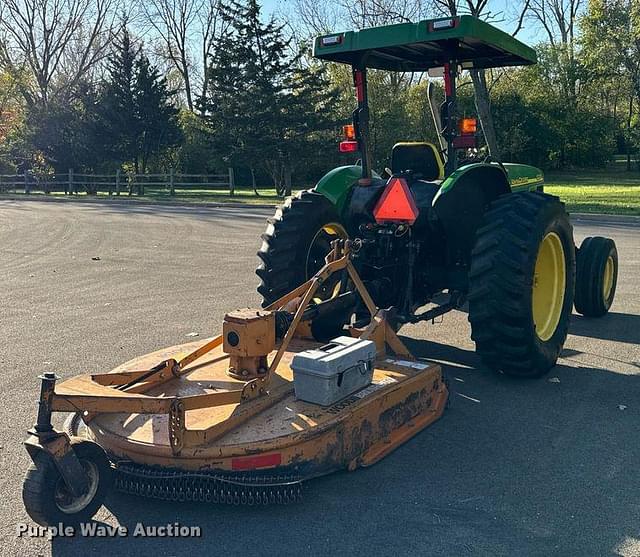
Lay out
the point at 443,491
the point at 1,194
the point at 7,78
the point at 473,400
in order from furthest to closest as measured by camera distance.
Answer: the point at 7,78, the point at 1,194, the point at 473,400, the point at 443,491

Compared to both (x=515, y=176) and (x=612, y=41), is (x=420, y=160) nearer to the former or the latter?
(x=515, y=176)

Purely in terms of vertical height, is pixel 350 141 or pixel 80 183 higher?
pixel 80 183

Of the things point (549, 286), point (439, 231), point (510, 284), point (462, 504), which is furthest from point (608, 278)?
point (462, 504)

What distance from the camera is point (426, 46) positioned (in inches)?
210

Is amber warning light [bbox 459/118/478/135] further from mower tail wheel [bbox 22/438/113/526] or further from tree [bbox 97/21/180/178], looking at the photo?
tree [bbox 97/21/180/178]

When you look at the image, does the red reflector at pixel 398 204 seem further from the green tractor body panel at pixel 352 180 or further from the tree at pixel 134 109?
the tree at pixel 134 109

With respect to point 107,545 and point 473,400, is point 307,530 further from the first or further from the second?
point 473,400

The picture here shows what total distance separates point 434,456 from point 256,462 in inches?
42.2

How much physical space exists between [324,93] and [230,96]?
3.73m

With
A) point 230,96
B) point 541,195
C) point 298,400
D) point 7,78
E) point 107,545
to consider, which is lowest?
point 107,545

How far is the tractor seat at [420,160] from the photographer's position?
5.78 meters

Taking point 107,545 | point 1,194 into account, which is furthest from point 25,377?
point 1,194

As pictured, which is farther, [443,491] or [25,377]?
[25,377]

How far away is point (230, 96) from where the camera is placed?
2678 centimetres
